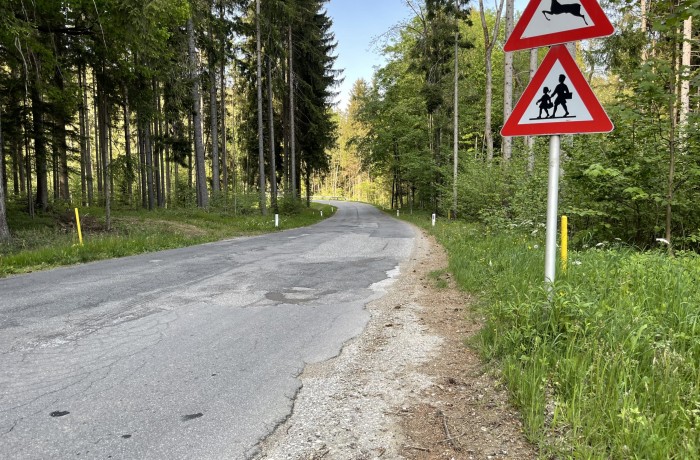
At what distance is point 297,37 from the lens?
96.0 ft

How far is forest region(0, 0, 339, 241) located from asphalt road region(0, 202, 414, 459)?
7.60m

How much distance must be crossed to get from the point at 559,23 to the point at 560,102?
61 cm

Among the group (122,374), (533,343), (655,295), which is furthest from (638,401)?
(122,374)

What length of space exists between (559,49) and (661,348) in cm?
236

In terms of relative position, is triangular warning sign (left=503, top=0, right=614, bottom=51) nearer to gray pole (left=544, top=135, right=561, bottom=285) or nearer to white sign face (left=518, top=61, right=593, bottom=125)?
white sign face (left=518, top=61, right=593, bottom=125)

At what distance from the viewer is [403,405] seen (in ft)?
9.95

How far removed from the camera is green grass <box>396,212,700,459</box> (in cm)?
219

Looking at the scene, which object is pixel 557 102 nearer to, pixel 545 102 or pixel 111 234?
pixel 545 102

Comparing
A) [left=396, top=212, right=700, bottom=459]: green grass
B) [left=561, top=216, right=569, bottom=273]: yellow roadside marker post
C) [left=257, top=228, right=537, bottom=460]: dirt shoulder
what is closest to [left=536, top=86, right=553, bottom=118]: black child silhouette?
[left=561, top=216, right=569, bottom=273]: yellow roadside marker post

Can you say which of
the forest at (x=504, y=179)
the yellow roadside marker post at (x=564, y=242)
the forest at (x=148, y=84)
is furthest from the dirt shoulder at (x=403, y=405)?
the forest at (x=148, y=84)

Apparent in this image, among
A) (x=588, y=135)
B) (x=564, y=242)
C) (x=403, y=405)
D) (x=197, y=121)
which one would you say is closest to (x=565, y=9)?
(x=564, y=242)

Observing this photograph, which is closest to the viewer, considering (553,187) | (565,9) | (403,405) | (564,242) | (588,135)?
(403,405)

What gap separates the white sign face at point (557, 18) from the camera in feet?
10.1

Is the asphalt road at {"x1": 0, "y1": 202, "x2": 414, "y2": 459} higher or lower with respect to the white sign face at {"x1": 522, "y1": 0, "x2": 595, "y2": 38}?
lower
